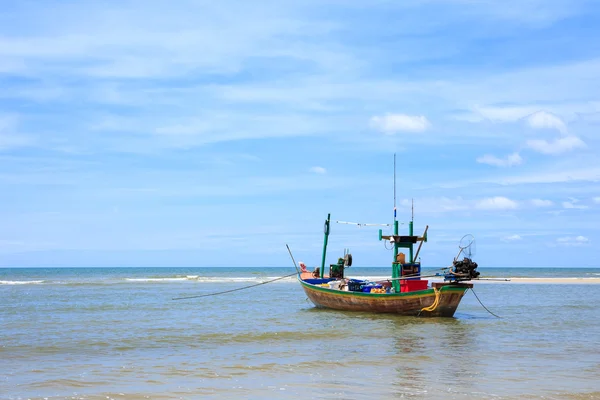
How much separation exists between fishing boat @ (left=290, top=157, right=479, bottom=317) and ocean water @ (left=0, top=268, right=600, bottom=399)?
0.52 m

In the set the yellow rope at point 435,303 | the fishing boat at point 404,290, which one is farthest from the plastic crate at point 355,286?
the yellow rope at point 435,303

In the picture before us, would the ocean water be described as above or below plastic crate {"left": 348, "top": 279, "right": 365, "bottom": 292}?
below

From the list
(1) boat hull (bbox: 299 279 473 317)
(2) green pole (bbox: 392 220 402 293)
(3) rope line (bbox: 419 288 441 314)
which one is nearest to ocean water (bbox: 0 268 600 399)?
(1) boat hull (bbox: 299 279 473 317)

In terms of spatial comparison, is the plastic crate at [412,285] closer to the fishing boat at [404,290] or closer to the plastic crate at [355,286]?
the fishing boat at [404,290]

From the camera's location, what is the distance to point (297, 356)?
1697 cm

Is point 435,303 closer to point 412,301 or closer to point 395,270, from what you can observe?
point 412,301

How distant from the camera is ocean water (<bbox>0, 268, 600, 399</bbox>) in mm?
12656

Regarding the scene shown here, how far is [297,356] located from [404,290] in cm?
1093

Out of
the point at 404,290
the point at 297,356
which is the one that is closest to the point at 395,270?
the point at 404,290

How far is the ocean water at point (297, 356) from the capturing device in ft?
41.5

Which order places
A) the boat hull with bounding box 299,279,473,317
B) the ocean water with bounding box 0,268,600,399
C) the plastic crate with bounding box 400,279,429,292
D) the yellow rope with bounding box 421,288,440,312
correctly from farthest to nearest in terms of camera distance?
the plastic crate with bounding box 400,279,429,292 → the boat hull with bounding box 299,279,473,317 → the yellow rope with bounding box 421,288,440,312 → the ocean water with bounding box 0,268,600,399

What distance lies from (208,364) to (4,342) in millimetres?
8108

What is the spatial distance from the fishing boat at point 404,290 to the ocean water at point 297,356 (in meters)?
0.52

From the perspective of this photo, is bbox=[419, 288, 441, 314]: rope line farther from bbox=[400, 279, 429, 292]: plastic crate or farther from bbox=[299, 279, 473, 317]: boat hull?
bbox=[400, 279, 429, 292]: plastic crate
